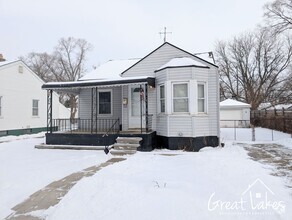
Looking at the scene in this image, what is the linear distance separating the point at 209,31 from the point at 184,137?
39828 mm

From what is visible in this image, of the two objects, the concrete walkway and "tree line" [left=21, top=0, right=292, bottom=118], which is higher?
"tree line" [left=21, top=0, right=292, bottom=118]

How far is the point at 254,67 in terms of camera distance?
128 feet

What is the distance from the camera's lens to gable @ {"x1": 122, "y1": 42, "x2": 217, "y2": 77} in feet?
37.4

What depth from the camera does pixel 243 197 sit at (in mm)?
4270

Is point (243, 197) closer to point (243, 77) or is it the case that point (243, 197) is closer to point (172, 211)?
point (172, 211)

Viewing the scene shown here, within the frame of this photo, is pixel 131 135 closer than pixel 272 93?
Yes

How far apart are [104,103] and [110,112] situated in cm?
63

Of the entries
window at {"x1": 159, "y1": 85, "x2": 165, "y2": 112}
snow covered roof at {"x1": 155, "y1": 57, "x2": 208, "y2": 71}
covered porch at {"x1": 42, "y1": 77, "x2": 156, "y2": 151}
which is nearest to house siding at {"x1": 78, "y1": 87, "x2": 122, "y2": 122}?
covered porch at {"x1": 42, "y1": 77, "x2": 156, "y2": 151}

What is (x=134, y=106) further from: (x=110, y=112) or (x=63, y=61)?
(x=63, y=61)

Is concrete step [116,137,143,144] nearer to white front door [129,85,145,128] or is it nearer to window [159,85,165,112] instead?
white front door [129,85,145,128]

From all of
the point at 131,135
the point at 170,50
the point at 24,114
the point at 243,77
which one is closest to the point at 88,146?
the point at 131,135

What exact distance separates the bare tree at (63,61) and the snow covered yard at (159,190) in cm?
3415

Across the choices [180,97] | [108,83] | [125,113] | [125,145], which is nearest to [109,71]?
[125,113]

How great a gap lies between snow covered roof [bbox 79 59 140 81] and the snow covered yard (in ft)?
20.7
